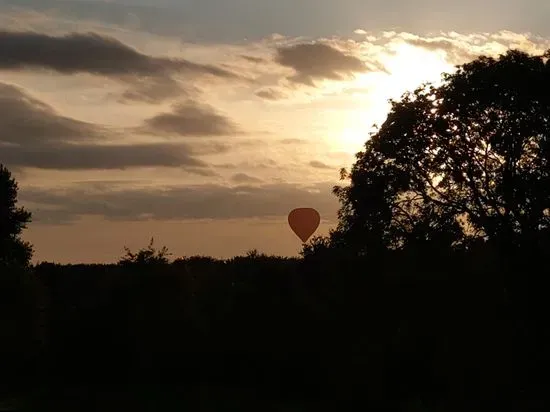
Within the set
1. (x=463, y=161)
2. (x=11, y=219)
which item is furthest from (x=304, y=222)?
(x=11, y=219)

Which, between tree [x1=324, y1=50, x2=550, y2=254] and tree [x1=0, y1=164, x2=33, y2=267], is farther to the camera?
tree [x1=0, y1=164, x2=33, y2=267]

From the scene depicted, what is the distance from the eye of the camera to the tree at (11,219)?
312 ft

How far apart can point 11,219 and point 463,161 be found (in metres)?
48.5

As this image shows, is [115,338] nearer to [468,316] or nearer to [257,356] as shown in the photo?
[257,356]

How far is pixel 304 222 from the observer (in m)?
82.6

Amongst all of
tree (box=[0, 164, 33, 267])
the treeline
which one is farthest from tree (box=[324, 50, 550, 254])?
tree (box=[0, 164, 33, 267])

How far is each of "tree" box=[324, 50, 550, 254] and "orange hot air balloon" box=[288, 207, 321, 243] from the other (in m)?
11.6

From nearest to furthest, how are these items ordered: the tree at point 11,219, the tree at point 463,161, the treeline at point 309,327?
the treeline at point 309,327 < the tree at point 463,161 < the tree at point 11,219

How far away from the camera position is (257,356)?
56375 millimetres

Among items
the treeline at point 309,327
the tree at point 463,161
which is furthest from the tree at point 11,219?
the tree at point 463,161

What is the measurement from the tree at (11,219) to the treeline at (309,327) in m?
25.4

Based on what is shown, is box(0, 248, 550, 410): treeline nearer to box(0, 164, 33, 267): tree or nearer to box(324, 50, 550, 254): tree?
box(324, 50, 550, 254): tree

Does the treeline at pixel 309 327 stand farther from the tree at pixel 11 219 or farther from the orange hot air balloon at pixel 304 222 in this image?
the tree at pixel 11 219

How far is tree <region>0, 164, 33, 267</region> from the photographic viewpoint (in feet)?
312
